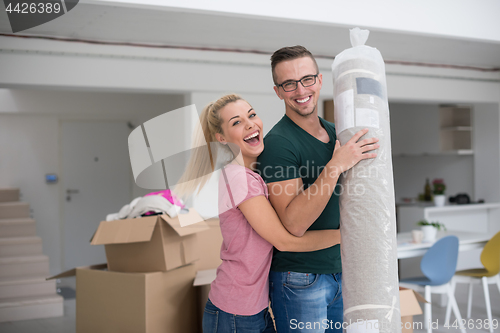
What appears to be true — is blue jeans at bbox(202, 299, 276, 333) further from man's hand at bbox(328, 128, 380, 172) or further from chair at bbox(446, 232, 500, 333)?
chair at bbox(446, 232, 500, 333)

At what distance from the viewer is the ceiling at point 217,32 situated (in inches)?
133

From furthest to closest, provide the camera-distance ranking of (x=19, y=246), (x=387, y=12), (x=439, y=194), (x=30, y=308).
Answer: (x=439, y=194)
(x=19, y=246)
(x=30, y=308)
(x=387, y=12)

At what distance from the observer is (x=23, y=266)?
4.73 m

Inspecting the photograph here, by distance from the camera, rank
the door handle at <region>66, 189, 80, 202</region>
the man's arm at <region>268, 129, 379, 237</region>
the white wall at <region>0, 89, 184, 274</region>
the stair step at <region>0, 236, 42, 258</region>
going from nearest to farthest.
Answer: the man's arm at <region>268, 129, 379, 237</region> → the stair step at <region>0, 236, 42, 258</region> → the white wall at <region>0, 89, 184, 274</region> → the door handle at <region>66, 189, 80, 202</region>

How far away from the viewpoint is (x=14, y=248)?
495cm

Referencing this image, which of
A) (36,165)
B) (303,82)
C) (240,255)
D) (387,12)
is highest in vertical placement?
(387,12)

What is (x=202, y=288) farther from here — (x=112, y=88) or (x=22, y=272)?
(x=22, y=272)

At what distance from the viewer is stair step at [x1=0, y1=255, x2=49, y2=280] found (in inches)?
183

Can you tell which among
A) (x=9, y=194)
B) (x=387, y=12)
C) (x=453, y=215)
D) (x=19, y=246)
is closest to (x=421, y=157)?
(x=453, y=215)

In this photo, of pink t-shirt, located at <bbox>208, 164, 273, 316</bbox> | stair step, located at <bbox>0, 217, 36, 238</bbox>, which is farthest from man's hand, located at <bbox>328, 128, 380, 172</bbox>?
stair step, located at <bbox>0, 217, 36, 238</bbox>

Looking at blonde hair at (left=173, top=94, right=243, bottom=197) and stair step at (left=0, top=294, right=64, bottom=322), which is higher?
blonde hair at (left=173, top=94, right=243, bottom=197)

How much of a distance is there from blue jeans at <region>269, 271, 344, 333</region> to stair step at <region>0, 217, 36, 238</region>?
4.51m

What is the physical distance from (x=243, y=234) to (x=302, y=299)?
29 centimetres

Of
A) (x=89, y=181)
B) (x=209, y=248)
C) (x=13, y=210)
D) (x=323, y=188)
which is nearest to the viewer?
(x=323, y=188)
